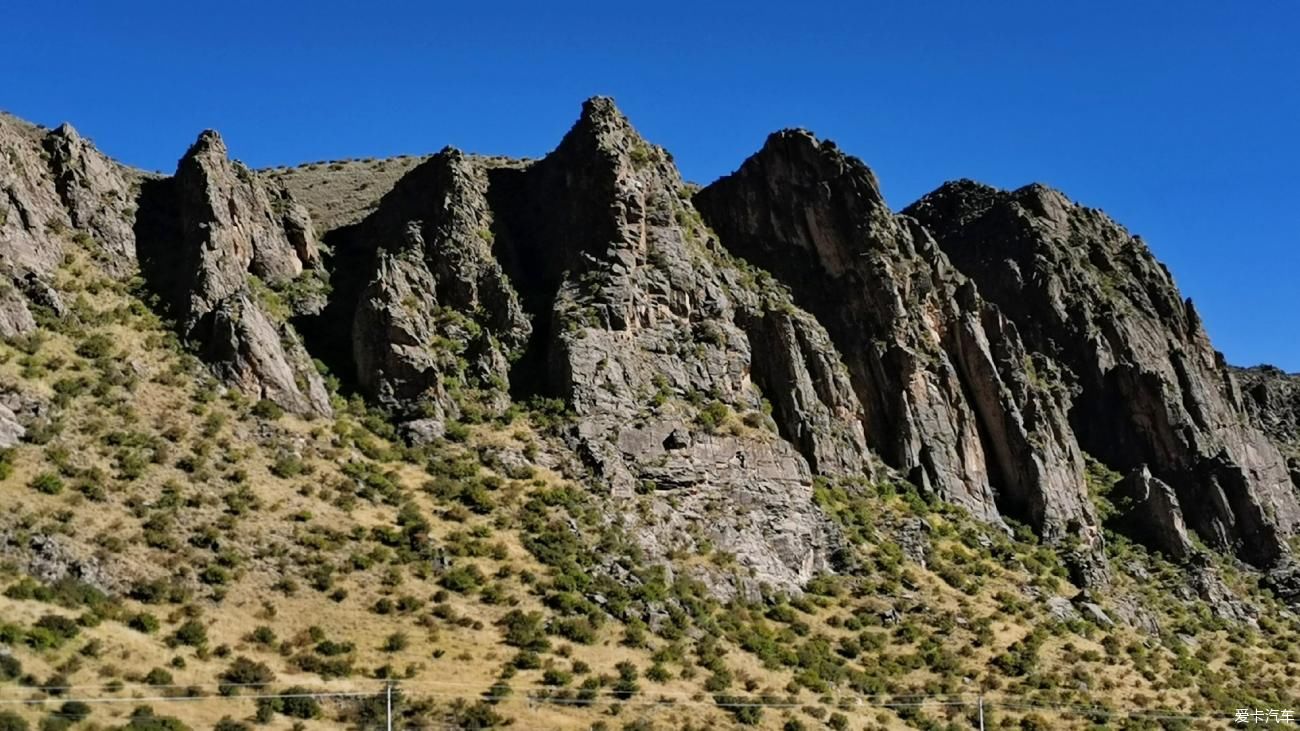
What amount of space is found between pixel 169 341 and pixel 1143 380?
66.1 metres

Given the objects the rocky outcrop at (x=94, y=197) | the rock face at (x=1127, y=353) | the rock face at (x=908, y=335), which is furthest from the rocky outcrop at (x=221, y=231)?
the rock face at (x=1127, y=353)

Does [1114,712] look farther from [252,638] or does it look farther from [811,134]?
[811,134]

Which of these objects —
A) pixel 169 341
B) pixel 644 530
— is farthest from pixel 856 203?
pixel 169 341

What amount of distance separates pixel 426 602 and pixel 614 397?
684 inches

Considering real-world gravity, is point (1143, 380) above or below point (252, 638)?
above

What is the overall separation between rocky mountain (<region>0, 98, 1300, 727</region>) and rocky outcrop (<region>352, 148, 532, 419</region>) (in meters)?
0.20

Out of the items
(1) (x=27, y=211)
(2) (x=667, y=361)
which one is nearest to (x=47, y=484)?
(1) (x=27, y=211)

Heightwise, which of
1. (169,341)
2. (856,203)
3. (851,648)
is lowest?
(851,648)

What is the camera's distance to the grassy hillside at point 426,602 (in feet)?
111

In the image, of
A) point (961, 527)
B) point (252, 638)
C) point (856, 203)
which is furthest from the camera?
point (856, 203)

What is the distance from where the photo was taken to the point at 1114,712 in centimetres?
4775

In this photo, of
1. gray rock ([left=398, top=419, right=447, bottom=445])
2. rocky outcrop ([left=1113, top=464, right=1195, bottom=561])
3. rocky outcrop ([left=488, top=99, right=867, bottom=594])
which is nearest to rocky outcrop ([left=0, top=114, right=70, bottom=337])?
gray rock ([left=398, top=419, right=447, bottom=445])

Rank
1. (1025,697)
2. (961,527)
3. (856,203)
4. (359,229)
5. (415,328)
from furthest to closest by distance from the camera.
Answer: (856,203)
(359,229)
(961,527)
(415,328)
(1025,697)

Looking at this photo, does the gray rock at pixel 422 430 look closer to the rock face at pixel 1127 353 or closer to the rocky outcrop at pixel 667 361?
the rocky outcrop at pixel 667 361
